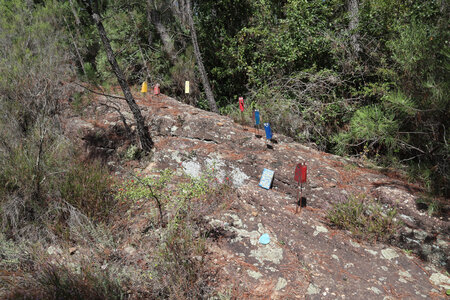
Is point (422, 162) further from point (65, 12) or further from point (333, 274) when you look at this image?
point (65, 12)

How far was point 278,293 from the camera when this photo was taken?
2371 mm

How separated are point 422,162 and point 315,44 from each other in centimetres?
357

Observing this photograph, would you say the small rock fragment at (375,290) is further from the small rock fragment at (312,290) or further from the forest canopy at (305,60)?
the forest canopy at (305,60)

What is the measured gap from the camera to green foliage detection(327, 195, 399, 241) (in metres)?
2.96

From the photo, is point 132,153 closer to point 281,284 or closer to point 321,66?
point 281,284

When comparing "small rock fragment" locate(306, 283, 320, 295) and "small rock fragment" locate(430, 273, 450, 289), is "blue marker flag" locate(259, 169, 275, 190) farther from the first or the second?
"small rock fragment" locate(430, 273, 450, 289)

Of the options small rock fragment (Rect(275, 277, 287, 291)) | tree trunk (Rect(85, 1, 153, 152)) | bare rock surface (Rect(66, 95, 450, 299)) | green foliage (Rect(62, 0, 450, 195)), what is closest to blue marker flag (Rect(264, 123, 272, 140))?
bare rock surface (Rect(66, 95, 450, 299))

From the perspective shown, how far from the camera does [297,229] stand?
3.15 m

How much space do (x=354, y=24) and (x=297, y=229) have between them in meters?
5.18

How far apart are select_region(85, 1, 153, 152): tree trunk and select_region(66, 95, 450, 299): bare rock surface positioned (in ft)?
0.91

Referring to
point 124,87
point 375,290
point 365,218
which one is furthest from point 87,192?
point 365,218

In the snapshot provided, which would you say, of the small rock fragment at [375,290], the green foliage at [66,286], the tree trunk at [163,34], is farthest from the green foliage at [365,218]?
the tree trunk at [163,34]

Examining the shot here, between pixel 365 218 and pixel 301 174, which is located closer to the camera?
pixel 365 218

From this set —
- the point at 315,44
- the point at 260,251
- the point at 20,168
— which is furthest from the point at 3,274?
the point at 315,44
